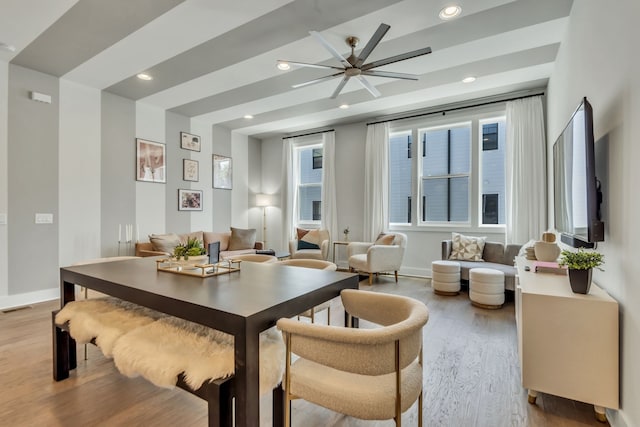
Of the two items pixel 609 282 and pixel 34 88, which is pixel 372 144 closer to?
pixel 609 282

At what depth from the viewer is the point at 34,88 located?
3725 mm

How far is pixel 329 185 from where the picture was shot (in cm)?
607

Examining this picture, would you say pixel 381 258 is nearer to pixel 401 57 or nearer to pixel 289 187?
pixel 289 187

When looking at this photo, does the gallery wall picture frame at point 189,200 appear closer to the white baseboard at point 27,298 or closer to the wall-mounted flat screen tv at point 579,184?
the white baseboard at point 27,298

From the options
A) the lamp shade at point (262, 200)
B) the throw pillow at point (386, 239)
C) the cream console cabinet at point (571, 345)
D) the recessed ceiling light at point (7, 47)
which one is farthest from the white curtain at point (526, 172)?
the recessed ceiling light at point (7, 47)

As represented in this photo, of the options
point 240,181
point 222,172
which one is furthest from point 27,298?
point 240,181

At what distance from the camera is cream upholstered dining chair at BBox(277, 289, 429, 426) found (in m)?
1.05

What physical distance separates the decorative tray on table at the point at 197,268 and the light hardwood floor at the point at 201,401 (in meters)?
0.74

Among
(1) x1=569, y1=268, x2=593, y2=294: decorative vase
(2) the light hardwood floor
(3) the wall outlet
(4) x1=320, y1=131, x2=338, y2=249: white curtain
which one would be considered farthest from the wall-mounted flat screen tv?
(3) the wall outlet

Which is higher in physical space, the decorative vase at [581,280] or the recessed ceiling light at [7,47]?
the recessed ceiling light at [7,47]

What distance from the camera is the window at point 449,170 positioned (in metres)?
4.72

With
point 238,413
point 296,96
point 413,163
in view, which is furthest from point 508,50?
point 238,413

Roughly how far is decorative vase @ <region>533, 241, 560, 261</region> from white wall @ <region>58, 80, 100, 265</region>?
5.26 metres

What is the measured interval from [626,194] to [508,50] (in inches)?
93.4
